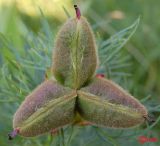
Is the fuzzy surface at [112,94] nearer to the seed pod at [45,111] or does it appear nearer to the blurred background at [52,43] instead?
the seed pod at [45,111]

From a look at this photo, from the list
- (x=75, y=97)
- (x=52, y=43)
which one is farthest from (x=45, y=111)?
(x=52, y=43)

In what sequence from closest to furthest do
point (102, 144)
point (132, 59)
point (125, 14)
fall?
1. point (102, 144)
2. point (132, 59)
3. point (125, 14)

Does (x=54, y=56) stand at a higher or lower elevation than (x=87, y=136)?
higher

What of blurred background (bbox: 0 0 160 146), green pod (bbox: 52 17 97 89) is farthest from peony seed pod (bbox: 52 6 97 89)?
blurred background (bbox: 0 0 160 146)

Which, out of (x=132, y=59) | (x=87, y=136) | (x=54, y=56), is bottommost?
(x=132, y=59)

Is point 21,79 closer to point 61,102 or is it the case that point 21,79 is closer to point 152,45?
point 61,102

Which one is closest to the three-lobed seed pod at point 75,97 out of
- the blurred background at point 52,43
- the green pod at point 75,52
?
the green pod at point 75,52

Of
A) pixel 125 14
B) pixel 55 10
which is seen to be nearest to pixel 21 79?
pixel 55 10
